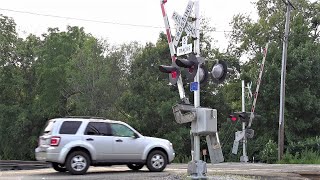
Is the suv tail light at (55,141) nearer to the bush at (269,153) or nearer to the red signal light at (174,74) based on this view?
the red signal light at (174,74)

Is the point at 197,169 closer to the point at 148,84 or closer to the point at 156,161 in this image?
A: the point at 156,161

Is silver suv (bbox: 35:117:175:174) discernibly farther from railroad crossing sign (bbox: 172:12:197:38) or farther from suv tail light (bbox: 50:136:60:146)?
railroad crossing sign (bbox: 172:12:197:38)

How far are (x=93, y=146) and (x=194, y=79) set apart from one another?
4.10m

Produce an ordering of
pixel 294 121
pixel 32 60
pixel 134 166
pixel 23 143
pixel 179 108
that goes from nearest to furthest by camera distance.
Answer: pixel 179 108 → pixel 134 166 → pixel 294 121 → pixel 23 143 → pixel 32 60

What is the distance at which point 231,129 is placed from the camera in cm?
3500

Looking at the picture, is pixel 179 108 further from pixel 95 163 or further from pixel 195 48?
pixel 95 163

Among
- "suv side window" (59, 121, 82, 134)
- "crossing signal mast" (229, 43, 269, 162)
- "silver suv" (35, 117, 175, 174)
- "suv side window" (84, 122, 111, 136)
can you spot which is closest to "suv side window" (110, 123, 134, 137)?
"silver suv" (35, 117, 175, 174)

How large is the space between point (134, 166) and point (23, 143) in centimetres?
2999

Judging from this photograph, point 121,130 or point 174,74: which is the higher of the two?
point 174,74

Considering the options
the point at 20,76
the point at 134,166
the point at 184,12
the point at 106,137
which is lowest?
the point at 134,166

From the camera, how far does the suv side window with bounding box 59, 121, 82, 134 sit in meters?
13.5

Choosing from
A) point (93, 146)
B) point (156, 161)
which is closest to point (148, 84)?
point (156, 161)

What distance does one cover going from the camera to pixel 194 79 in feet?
37.2

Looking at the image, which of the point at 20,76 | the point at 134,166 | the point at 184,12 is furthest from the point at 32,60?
the point at 184,12
